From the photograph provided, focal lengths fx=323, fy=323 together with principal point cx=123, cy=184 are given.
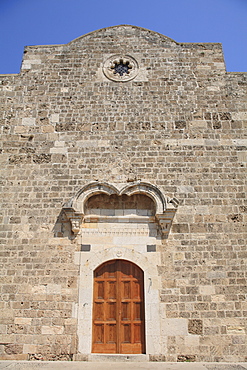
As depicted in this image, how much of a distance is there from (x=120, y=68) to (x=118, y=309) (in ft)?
19.5

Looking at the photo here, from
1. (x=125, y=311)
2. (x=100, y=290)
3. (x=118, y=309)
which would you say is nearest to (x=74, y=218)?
(x=100, y=290)

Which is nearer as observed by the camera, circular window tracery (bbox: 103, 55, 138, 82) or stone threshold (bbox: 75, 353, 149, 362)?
stone threshold (bbox: 75, 353, 149, 362)

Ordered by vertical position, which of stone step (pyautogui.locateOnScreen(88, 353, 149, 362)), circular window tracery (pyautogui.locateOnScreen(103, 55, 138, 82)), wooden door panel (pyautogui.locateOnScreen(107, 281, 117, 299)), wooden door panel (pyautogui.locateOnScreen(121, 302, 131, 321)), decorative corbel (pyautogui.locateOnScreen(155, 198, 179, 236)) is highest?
circular window tracery (pyautogui.locateOnScreen(103, 55, 138, 82))

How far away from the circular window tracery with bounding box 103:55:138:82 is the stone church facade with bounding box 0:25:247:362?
3 cm

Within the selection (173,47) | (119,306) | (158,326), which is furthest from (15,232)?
(173,47)

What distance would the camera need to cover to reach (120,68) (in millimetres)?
8555

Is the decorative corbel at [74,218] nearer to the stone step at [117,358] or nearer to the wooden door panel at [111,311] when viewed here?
the wooden door panel at [111,311]

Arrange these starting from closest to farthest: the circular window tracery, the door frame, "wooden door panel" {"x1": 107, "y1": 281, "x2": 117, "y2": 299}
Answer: the door frame, "wooden door panel" {"x1": 107, "y1": 281, "x2": 117, "y2": 299}, the circular window tracery

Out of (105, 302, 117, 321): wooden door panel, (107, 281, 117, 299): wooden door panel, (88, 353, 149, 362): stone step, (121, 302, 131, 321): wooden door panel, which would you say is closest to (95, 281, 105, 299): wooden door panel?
(107, 281, 117, 299): wooden door panel

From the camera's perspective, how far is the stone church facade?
20.7 feet

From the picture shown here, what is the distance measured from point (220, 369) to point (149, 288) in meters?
1.86

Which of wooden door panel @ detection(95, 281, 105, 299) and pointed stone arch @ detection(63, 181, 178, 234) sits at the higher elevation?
pointed stone arch @ detection(63, 181, 178, 234)

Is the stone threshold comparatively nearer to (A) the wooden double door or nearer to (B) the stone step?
(B) the stone step

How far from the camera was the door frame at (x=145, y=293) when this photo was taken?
6.20 metres
